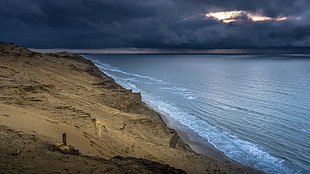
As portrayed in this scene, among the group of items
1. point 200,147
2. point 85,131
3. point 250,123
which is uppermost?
point 85,131

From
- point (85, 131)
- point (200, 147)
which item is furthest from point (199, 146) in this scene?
point (85, 131)

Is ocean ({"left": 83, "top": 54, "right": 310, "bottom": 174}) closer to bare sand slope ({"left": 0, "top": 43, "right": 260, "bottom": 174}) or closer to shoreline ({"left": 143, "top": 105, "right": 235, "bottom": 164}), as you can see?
shoreline ({"left": 143, "top": 105, "right": 235, "bottom": 164})

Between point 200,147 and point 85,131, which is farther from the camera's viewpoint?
point 200,147

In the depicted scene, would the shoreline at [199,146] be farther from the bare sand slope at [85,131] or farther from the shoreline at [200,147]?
the bare sand slope at [85,131]

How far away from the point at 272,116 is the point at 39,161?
2962 cm

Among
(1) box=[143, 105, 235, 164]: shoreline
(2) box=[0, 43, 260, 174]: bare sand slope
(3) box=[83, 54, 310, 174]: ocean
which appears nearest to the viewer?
(2) box=[0, 43, 260, 174]: bare sand slope

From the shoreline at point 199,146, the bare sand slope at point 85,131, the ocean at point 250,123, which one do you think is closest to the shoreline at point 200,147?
the shoreline at point 199,146

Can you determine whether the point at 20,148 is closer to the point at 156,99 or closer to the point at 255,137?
the point at 255,137

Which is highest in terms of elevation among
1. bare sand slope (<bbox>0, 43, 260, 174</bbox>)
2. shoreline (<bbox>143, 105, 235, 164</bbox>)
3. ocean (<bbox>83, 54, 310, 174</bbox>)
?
bare sand slope (<bbox>0, 43, 260, 174</bbox>)

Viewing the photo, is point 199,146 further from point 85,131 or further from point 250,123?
point 85,131

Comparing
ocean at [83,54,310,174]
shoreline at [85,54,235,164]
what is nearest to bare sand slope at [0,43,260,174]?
shoreline at [85,54,235,164]

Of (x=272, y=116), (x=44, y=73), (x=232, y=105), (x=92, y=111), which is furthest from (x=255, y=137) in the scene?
(x=44, y=73)

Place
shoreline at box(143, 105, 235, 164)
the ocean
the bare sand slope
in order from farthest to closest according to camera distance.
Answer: the ocean, shoreline at box(143, 105, 235, 164), the bare sand slope

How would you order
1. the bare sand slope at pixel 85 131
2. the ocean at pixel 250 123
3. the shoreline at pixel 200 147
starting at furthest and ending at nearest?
the ocean at pixel 250 123 < the shoreline at pixel 200 147 < the bare sand slope at pixel 85 131
